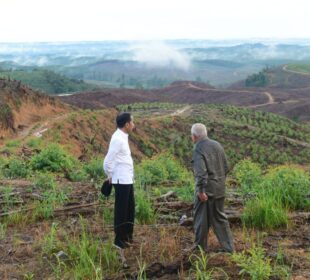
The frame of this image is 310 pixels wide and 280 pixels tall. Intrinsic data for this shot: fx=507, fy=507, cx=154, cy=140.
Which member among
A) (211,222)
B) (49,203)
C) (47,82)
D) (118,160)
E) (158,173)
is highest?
(118,160)

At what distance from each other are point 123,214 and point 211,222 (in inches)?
38.8

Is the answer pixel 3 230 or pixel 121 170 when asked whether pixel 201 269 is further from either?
pixel 3 230

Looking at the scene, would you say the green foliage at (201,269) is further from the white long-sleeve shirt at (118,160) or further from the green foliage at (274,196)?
the green foliage at (274,196)

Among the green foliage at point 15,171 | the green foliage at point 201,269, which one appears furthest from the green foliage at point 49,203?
the green foliage at point 15,171

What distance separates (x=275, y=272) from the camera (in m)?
4.80

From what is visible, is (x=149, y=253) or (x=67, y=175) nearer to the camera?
(x=149, y=253)

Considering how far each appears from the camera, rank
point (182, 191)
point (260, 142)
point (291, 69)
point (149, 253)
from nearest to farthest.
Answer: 1. point (149, 253)
2. point (182, 191)
3. point (260, 142)
4. point (291, 69)

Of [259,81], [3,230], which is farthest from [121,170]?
[259,81]

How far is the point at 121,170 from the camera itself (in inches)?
219

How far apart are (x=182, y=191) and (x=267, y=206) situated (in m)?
1.70

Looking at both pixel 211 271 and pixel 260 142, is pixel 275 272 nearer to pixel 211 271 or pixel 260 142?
pixel 211 271

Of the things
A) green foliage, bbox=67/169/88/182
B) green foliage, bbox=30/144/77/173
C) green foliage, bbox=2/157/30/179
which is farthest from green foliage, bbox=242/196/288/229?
green foliage, bbox=30/144/77/173

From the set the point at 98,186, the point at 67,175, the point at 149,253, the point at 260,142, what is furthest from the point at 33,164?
the point at 260,142

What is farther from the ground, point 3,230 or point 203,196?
point 203,196
